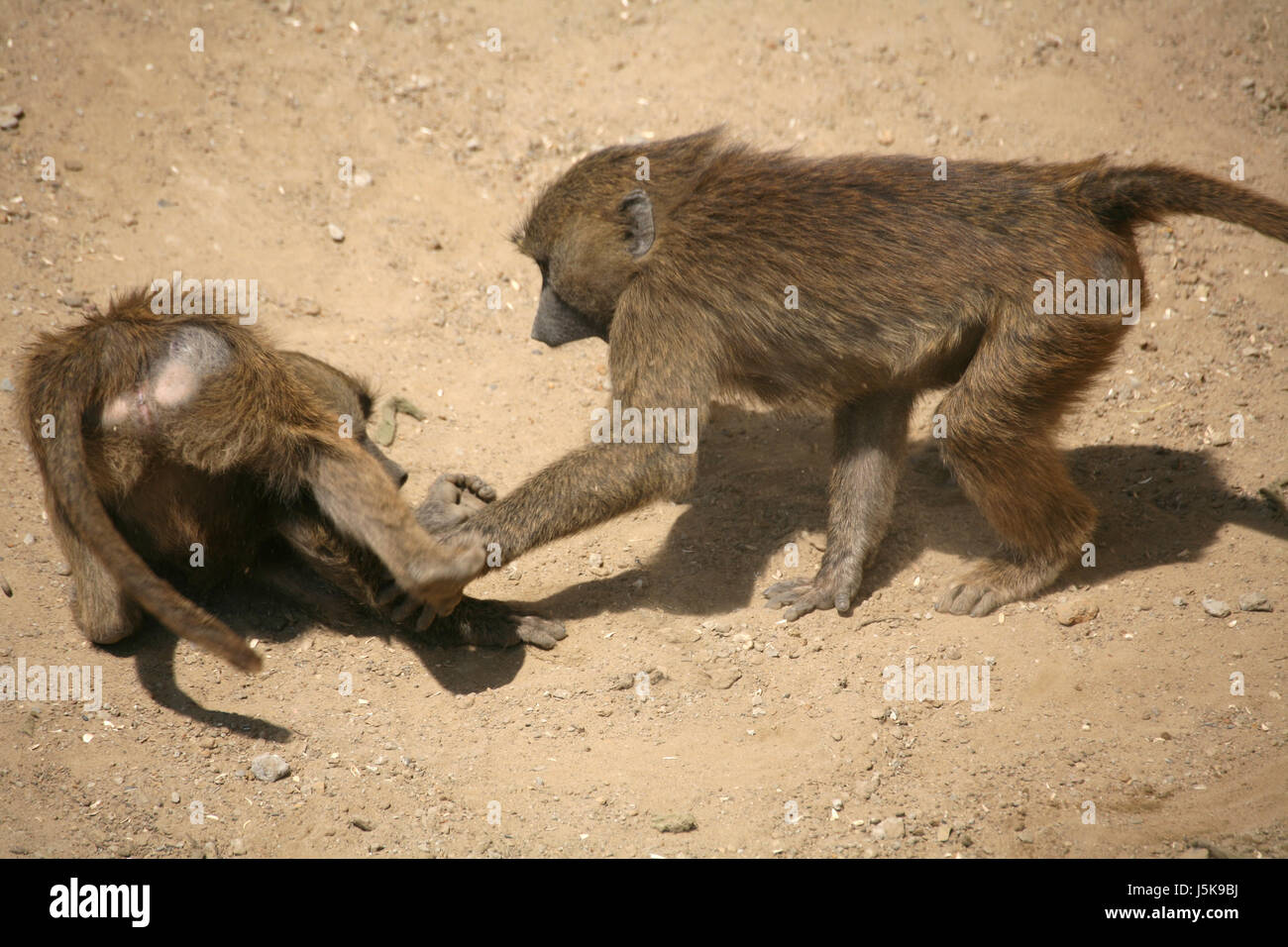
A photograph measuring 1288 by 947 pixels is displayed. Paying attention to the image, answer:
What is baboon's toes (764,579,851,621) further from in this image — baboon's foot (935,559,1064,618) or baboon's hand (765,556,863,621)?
baboon's foot (935,559,1064,618)

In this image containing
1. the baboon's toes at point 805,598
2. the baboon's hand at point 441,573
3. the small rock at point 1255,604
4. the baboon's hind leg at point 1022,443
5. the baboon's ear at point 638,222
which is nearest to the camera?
the baboon's hand at point 441,573

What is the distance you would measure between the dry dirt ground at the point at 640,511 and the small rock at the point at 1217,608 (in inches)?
1.1

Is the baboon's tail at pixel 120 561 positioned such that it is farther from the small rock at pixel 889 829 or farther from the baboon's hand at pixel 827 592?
the baboon's hand at pixel 827 592

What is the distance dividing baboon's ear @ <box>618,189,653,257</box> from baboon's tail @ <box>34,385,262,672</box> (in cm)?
224

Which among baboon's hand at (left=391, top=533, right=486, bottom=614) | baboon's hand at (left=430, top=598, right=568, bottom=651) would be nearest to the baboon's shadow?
baboon's hand at (left=430, top=598, right=568, bottom=651)

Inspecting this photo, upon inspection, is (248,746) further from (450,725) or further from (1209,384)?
(1209,384)

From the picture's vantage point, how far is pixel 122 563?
136 inches

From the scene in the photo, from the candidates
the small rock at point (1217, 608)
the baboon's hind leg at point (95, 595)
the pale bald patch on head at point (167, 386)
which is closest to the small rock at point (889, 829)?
the small rock at point (1217, 608)

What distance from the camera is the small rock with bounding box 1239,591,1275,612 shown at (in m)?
4.38

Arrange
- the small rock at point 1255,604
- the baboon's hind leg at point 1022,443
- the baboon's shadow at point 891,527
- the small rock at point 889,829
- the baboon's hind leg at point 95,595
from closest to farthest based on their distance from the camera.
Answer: the small rock at point 889,829, the baboon's hind leg at point 95,595, the baboon's hind leg at point 1022,443, the small rock at point 1255,604, the baboon's shadow at point 891,527

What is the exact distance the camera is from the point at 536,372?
613 centimetres

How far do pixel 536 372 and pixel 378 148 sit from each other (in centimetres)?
203

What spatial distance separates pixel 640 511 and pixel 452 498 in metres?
1.03

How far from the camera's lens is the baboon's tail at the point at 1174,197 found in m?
4.19
